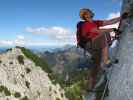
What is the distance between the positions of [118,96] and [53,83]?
5687 cm

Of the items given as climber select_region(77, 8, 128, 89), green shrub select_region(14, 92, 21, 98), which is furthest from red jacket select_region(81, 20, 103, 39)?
green shrub select_region(14, 92, 21, 98)

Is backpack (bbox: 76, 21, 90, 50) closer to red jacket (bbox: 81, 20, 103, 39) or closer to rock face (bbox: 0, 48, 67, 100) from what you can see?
red jacket (bbox: 81, 20, 103, 39)

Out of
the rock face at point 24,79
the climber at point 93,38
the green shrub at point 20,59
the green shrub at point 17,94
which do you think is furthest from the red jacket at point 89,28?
the green shrub at point 20,59

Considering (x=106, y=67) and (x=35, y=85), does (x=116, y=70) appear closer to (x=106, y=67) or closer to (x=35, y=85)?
(x=106, y=67)

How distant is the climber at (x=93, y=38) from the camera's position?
14.7 meters

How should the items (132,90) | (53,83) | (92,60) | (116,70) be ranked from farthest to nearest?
(53,83), (92,60), (116,70), (132,90)

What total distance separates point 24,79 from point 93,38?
50.0 m

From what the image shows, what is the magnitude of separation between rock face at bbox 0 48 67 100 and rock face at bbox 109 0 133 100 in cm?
4794

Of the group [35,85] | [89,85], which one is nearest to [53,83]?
[35,85]

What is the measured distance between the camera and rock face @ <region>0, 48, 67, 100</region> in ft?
201

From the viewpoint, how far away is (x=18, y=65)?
6450 cm

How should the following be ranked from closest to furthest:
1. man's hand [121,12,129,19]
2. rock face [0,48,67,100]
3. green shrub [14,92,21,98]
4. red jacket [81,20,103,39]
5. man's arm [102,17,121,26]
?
man's hand [121,12,129,19]
man's arm [102,17,121,26]
red jacket [81,20,103,39]
green shrub [14,92,21,98]
rock face [0,48,67,100]

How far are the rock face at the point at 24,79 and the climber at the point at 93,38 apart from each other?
44887mm

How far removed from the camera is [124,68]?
1157cm
